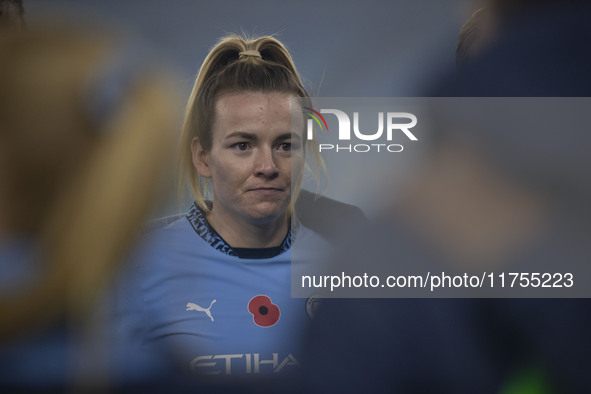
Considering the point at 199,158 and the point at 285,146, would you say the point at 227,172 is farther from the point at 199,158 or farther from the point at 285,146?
the point at 285,146

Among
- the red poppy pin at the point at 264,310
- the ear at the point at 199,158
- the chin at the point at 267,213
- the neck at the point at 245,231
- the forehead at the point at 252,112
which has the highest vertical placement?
the forehead at the point at 252,112

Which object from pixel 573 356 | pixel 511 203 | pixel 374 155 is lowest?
pixel 573 356

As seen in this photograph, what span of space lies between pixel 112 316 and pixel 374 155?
126 centimetres

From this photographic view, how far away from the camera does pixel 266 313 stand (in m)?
2.11

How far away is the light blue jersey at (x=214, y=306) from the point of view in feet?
6.87

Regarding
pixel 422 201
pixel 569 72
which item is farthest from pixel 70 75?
pixel 569 72

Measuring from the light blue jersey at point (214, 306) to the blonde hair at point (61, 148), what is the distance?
20 cm

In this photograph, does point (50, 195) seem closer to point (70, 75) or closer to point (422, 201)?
point (70, 75)

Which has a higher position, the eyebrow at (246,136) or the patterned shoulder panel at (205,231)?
the eyebrow at (246,136)

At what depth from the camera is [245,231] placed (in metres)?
Result: 2.13

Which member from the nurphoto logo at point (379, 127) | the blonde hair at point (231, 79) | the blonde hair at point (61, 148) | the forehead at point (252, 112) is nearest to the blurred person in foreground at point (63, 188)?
the blonde hair at point (61, 148)

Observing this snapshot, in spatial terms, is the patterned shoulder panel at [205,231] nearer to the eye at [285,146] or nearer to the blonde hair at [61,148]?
the blonde hair at [61,148]

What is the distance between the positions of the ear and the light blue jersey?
19 centimetres

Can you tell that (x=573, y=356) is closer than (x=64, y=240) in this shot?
No
